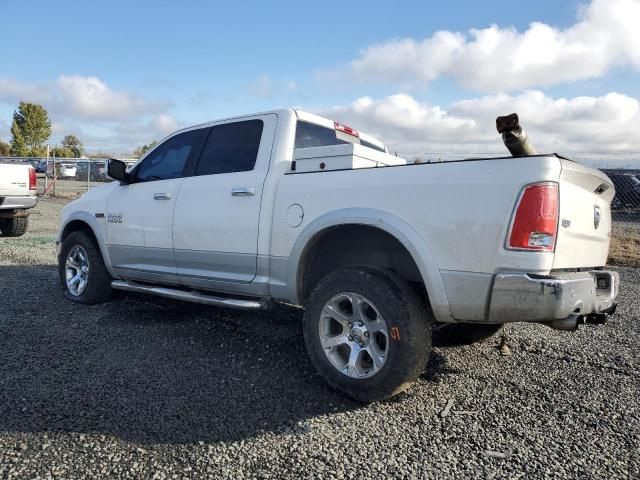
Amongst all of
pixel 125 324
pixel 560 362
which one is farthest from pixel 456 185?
pixel 125 324

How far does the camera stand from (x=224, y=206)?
4.04 metres

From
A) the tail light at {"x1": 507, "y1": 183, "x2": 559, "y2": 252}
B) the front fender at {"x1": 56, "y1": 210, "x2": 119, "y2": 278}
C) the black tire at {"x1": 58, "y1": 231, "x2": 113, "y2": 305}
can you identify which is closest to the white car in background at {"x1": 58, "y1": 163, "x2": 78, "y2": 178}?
the front fender at {"x1": 56, "y1": 210, "x2": 119, "y2": 278}

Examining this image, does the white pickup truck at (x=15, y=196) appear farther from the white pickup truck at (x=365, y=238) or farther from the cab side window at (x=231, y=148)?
the cab side window at (x=231, y=148)

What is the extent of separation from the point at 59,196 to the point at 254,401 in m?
23.0

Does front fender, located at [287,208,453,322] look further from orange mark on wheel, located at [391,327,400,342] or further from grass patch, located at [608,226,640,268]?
grass patch, located at [608,226,640,268]

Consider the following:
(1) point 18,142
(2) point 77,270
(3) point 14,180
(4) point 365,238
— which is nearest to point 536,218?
(4) point 365,238

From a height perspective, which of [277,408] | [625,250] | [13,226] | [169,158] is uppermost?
[169,158]

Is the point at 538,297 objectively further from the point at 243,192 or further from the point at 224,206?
the point at 224,206

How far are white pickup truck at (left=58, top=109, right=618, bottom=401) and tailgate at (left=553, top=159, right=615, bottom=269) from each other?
0.01 meters

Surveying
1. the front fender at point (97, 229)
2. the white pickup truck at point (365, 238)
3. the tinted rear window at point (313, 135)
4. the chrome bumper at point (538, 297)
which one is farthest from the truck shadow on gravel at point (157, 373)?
the tinted rear window at point (313, 135)

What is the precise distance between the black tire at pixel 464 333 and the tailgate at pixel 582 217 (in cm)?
100

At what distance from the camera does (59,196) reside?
74.2ft

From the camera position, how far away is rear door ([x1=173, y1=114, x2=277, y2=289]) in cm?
388

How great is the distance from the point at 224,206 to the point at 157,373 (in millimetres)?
1409
